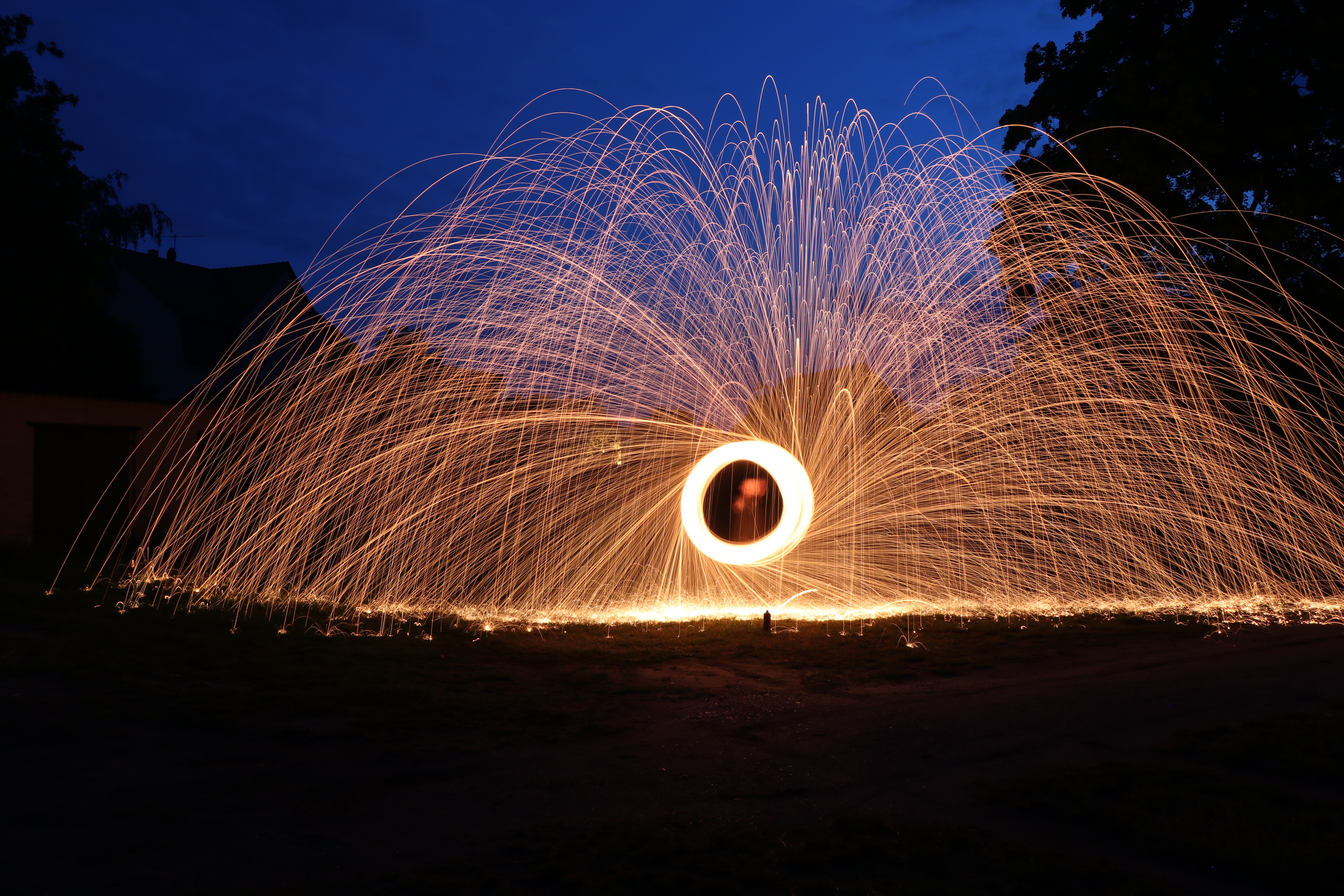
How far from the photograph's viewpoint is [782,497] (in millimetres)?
12555

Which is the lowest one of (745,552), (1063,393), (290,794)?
(290,794)

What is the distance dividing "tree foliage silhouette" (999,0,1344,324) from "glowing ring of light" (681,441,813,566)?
8297 mm

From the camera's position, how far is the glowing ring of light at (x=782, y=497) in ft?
39.8

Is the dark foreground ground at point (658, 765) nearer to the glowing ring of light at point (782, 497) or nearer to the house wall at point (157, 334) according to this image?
the glowing ring of light at point (782, 497)

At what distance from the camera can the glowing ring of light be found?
39.8 ft

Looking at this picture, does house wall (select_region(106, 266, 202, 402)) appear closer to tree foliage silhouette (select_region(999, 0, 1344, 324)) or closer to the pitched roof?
the pitched roof

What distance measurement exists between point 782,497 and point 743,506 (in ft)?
2.40

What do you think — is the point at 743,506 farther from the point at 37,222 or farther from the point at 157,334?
the point at 157,334

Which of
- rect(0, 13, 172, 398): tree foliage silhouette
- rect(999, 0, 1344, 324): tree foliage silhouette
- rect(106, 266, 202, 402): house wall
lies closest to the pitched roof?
rect(106, 266, 202, 402): house wall

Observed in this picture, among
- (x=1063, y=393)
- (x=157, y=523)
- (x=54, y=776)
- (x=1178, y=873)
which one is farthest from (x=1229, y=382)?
(x=157, y=523)

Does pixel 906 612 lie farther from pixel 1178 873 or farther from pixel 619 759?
pixel 1178 873

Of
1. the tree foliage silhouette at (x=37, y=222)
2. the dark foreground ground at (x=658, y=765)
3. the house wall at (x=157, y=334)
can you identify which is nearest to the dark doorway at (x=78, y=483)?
the tree foliage silhouette at (x=37, y=222)

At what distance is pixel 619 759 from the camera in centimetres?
569

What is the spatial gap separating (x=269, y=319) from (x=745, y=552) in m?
32.8
